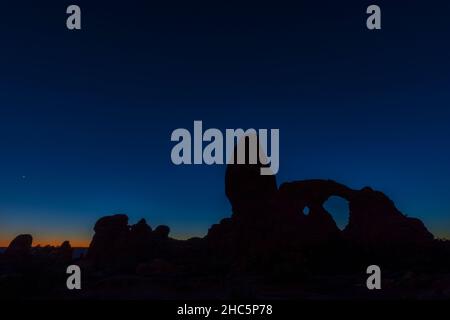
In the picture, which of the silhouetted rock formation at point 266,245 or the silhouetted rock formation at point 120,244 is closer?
the silhouetted rock formation at point 266,245

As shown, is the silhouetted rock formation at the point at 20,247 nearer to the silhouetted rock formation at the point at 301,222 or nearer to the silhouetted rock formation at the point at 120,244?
the silhouetted rock formation at the point at 120,244

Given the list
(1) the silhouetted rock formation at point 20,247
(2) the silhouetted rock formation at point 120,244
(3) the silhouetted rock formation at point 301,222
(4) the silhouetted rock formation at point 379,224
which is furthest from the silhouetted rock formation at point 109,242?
(4) the silhouetted rock formation at point 379,224

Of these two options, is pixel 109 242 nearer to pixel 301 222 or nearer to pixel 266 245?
pixel 266 245

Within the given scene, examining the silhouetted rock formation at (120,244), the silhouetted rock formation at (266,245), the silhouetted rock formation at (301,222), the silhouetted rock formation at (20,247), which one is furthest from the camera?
the silhouetted rock formation at (20,247)

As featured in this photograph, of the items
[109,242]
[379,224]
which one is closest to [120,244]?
[109,242]

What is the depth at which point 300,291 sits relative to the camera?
36.6 m

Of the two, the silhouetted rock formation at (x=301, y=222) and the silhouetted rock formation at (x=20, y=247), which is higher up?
the silhouetted rock formation at (x=301, y=222)

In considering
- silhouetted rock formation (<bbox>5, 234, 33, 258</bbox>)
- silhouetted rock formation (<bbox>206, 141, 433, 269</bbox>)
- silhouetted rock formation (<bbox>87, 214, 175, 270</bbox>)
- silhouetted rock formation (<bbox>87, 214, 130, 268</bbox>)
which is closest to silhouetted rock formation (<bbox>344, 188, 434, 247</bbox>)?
silhouetted rock formation (<bbox>206, 141, 433, 269</bbox>)

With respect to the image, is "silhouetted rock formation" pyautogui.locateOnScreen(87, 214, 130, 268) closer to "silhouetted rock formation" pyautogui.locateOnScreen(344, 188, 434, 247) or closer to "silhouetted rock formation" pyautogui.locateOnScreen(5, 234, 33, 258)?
"silhouetted rock formation" pyautogui.locateOnScreen(5, 234, 33, 258)

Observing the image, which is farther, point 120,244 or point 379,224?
point 379,224
